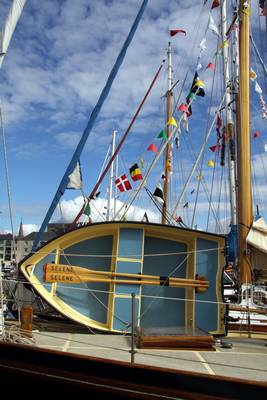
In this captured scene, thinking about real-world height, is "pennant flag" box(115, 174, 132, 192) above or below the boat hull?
above

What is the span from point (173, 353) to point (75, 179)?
17.5 ft

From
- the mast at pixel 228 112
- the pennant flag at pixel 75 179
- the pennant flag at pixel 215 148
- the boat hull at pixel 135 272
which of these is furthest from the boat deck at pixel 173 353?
the pennant flag at pixel 215 148

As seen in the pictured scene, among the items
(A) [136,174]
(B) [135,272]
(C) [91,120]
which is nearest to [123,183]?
(A) [136,174]

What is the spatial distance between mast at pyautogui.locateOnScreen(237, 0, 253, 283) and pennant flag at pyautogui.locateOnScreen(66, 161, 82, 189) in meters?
4.35

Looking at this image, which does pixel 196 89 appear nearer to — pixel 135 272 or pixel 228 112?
pixel 228 112

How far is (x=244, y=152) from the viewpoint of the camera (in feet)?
36.2

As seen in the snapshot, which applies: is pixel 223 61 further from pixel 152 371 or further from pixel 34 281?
pixel 152 371

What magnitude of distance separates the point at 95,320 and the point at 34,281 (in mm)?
1408

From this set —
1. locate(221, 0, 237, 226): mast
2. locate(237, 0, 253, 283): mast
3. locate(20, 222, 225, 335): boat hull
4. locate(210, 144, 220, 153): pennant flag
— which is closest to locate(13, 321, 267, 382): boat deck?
locate(20, 222, 225, 335): boat hull

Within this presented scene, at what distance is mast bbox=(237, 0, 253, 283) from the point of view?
33.3 feet

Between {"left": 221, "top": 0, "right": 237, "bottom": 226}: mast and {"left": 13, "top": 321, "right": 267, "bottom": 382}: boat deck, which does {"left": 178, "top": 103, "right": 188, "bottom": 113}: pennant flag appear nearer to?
{"left": 221, "top": 0, "right": 237, "bottom": 226}: mast

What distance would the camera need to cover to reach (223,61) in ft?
59.7

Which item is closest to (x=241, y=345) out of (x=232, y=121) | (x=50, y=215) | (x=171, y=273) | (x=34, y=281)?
(x=171, y=273)

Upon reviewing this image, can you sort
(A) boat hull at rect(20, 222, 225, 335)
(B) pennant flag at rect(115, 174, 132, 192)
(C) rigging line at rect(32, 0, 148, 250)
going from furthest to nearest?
(B) pennant flag at rect(115, 174, 132, 192) → (C) rigging line at rect(32, 0, 148, 250) → (A) boat hull at rect(20, 222, 225, 335)
